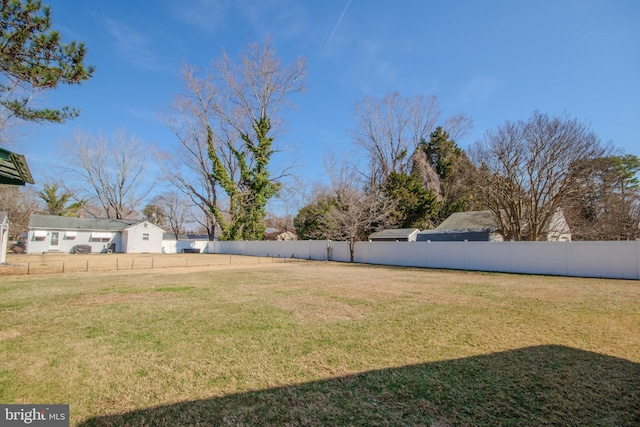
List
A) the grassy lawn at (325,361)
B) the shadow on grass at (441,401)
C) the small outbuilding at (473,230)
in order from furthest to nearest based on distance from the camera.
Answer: the small outbuilding at (473,230) < the grassy lawn at (325,361) < the shadow on grass at (441,401)

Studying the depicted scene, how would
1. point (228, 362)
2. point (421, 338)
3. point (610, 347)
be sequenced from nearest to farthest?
point (228, 362) < point (610, 347) < point (421, 338)

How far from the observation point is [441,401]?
2809mm

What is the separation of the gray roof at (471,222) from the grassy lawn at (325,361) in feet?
55.8

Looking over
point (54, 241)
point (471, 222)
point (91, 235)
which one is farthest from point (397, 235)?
point (54, 241)

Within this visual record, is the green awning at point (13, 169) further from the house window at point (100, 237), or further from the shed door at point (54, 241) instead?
the house window at point (100, 237)

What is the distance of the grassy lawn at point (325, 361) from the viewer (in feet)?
8.74

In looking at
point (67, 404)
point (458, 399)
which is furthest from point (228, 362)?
point (458, 399)

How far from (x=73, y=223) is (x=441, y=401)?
138 feet

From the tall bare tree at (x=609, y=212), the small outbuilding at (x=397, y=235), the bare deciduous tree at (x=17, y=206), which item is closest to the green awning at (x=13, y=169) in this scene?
the tall bare tree at (x=609, y=212)

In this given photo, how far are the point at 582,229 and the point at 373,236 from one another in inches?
542

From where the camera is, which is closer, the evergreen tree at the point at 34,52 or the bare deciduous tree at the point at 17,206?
the evergreen tree at the point at 34,52

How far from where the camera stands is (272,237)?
208 ft

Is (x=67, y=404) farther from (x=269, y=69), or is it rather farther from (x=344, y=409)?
(x=269, y=69)

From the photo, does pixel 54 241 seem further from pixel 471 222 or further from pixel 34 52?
pixel 471 222
